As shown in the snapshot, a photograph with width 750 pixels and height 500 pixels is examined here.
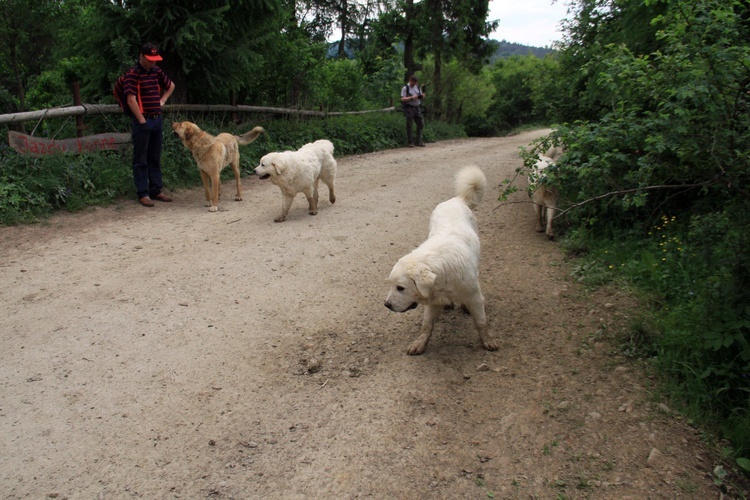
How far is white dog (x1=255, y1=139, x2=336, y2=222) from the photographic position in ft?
24.7

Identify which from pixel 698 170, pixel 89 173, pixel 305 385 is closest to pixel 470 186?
pixel 698 170

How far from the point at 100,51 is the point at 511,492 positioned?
10.8 meters

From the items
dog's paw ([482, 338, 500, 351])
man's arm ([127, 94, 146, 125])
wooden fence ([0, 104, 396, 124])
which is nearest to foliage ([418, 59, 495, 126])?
wooden fence ([0, 104, 396, 124])

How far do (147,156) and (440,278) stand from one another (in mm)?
6726

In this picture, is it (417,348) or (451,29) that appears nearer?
(417,348)

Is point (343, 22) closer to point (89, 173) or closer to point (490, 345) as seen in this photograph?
point (89, 173)

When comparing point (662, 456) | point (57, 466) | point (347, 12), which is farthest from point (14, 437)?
point (347, 12)

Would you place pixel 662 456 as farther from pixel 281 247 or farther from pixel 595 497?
pixel 281 247

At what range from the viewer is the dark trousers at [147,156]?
833cm

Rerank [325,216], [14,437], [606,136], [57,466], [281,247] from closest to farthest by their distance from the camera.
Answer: [57,466] → [14,437] → [606,136] → [281,247] → [325,216]

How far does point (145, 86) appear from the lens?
27.1 ft

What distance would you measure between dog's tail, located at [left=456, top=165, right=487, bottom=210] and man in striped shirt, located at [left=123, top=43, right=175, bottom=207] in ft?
18.6

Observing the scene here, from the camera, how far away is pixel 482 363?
13.5ft

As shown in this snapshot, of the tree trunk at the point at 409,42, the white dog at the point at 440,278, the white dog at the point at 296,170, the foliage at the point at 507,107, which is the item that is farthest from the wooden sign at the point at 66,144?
the foliage at the point at 507,107
